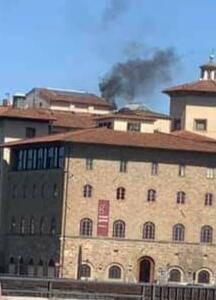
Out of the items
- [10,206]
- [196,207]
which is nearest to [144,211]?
[196,207]

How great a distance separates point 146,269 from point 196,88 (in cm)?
2286

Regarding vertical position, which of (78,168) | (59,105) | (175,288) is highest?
(59,105)

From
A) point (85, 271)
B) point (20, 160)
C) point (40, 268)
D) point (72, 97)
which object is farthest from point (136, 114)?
point (72, 97)

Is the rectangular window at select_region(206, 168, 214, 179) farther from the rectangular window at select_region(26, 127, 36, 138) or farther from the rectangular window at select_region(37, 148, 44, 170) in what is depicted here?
the rectangular window at select_region(26, 127, 36, 138)

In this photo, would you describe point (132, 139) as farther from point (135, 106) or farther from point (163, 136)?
point (135, 106)

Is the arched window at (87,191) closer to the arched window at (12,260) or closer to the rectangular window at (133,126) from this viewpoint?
the arched window at (12,260)

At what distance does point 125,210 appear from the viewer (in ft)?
354

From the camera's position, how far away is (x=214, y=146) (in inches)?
4375


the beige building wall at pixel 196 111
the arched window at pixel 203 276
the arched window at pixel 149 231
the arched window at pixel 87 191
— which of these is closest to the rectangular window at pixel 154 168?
the arched window at pixel 149 231

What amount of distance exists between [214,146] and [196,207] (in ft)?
15.3

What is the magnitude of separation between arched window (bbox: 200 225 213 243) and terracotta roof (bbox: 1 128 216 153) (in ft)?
16.3

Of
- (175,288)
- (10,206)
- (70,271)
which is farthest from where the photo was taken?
(10,206)

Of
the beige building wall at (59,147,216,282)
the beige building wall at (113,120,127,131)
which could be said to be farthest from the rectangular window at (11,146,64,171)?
the beige building wall at (113,120,127,131)

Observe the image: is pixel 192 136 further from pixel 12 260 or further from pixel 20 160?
pixel 12 260
